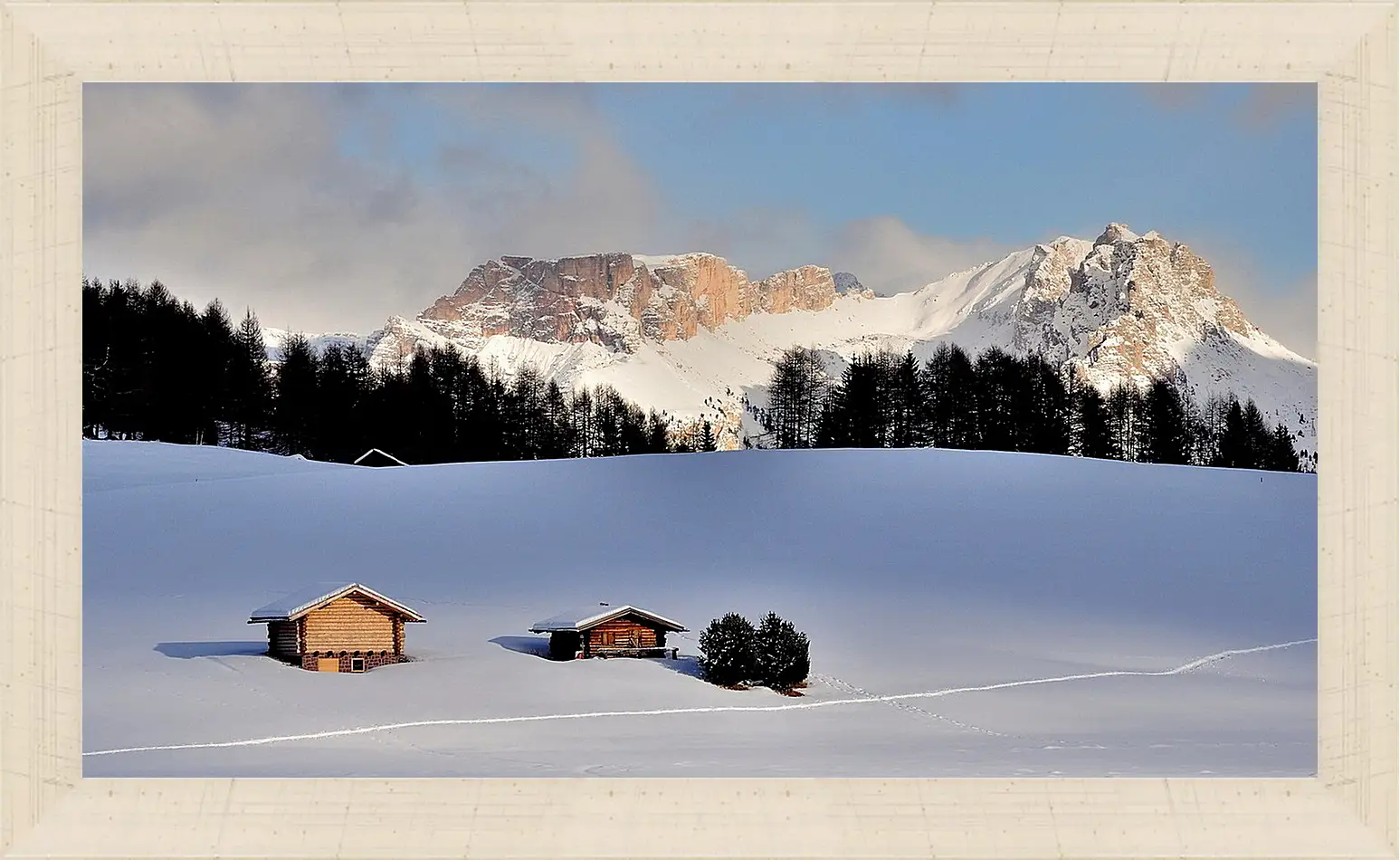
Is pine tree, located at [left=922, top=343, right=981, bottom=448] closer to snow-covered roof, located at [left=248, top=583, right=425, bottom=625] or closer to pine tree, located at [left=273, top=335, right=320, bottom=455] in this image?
pine tree, located at [left=273, top=335, right=320, bottom=455]

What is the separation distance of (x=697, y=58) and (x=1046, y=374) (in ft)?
112

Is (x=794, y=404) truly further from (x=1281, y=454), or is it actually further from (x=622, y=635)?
(x=622, y=635)

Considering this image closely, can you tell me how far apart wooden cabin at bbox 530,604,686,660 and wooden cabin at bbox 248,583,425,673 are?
160 centimetres

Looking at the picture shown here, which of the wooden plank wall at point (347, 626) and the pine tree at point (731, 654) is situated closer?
the wooden plank wall at point (347, 626)

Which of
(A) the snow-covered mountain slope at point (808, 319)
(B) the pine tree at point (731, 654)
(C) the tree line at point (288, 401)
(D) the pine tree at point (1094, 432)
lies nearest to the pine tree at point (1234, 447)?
(D) the pine tree at point (1094, 432)

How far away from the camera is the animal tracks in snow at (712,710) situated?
32.2ft

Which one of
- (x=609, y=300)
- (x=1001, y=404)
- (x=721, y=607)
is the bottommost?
(x=721, y=607)

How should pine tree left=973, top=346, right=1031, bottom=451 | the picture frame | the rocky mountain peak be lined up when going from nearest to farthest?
the picture frame
pine tree left=973, top=346, right=1031, bottom=451
the rocky mountain peak

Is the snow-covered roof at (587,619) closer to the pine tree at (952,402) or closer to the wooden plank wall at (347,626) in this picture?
the wooden plank wall at (347,626)

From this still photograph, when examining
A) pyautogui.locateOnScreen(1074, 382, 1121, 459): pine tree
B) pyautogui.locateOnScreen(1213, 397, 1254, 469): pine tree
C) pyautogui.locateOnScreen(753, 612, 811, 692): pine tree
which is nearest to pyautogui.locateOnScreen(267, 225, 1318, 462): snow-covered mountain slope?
pyautogui.locateOnScreen(1213, 397, 1254, 469): pine tree

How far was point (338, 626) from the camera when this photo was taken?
500 inches

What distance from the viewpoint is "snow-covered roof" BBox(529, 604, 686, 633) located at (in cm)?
1358

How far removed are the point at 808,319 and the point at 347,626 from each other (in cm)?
11331

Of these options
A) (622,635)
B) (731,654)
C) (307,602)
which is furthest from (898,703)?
(307,602)
